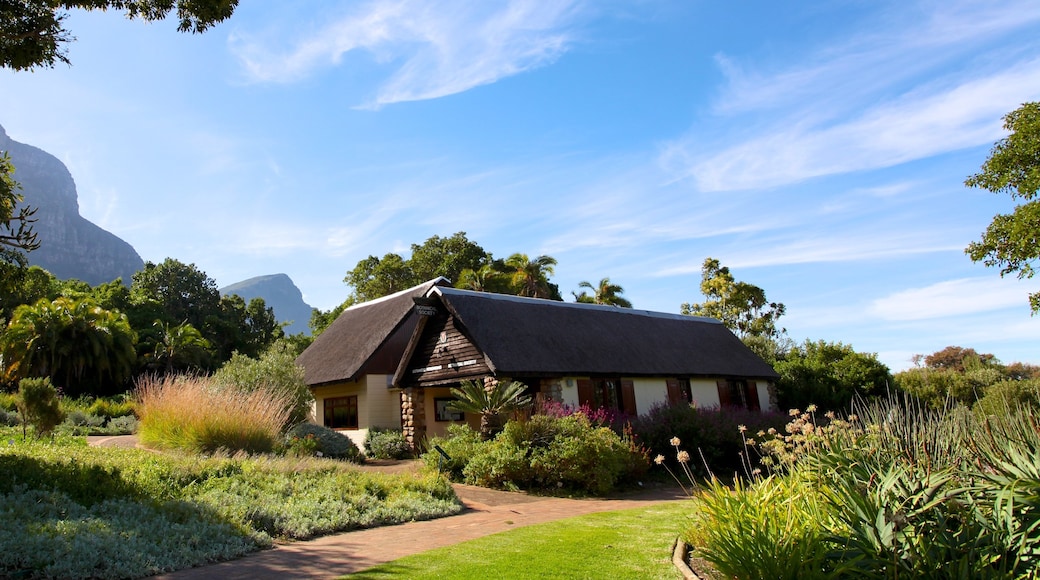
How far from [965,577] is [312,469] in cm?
868

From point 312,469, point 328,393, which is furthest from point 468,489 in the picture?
point 328,393

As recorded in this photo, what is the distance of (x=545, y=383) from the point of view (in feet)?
56.5

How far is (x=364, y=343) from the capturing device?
2122 cm

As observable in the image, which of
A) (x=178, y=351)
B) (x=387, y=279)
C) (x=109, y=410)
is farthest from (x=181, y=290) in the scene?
(x=109, y=410)

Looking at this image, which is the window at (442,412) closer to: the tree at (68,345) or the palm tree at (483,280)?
the palm tree at (483,280)

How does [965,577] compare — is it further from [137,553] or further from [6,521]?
[6,521]

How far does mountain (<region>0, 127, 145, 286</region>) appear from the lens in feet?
456

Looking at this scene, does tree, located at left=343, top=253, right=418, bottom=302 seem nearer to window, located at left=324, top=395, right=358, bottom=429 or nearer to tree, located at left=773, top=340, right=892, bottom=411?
window, located at left=324, top=395, right=358, bottom=429

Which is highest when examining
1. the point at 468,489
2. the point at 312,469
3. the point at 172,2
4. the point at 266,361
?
the point at 172,2

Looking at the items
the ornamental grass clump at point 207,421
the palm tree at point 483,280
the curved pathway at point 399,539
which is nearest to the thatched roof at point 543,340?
the ornamental grass clump at point 207,421

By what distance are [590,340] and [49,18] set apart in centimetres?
1483

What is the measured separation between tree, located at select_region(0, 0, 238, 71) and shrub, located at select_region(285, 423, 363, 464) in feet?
31.6

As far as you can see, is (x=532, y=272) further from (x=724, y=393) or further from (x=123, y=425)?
(x=123, y=425)

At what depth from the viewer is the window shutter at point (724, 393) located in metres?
22.2
